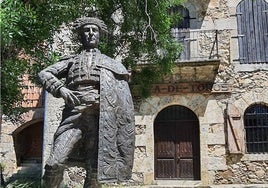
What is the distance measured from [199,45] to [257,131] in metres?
3.19

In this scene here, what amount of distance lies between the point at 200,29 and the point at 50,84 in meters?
8.72

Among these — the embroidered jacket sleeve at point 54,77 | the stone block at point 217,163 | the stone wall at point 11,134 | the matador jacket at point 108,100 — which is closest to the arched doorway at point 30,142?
the stone wall at point 11,134

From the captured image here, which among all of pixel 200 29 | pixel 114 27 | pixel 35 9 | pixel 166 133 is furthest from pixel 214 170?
pixel 35 9

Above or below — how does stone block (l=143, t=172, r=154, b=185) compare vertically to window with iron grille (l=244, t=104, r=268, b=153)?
below

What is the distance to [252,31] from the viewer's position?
40.5 ft

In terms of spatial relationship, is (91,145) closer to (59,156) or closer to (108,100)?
(59,156)

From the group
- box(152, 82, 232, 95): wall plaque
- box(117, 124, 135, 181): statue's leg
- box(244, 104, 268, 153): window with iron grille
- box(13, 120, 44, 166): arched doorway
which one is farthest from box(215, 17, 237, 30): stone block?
box(117, 124, 135, 181): statue's leg

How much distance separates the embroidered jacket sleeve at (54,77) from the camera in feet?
14.1

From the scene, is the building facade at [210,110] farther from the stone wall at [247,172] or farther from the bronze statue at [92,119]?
the bronze statue at [92,119]

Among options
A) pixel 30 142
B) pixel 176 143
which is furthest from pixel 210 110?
pixel 30 142

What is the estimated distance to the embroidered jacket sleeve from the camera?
4.30 meters

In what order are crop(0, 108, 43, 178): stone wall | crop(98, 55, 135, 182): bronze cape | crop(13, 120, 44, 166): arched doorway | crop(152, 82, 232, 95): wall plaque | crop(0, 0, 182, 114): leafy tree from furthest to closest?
crop(13, 120, 44, 166): arched doorway < crop(0, 108, 43, 178): stone wall < crop(152, 82, 232, 95): wall plaque < crop(0, 0, 182, 114): leafy tree < crop(98, 55, 135, 182): bronze cape

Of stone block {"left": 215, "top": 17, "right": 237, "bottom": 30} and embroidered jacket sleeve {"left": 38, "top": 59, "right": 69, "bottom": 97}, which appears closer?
embroidered jacket sleeve {"left": 38, "top": 59, "right": 69, "bottom": 97}

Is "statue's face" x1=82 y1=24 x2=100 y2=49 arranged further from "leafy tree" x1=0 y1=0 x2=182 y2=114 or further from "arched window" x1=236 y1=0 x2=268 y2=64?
"arched window" x1=236 y1=0 x2=268 y2=64
